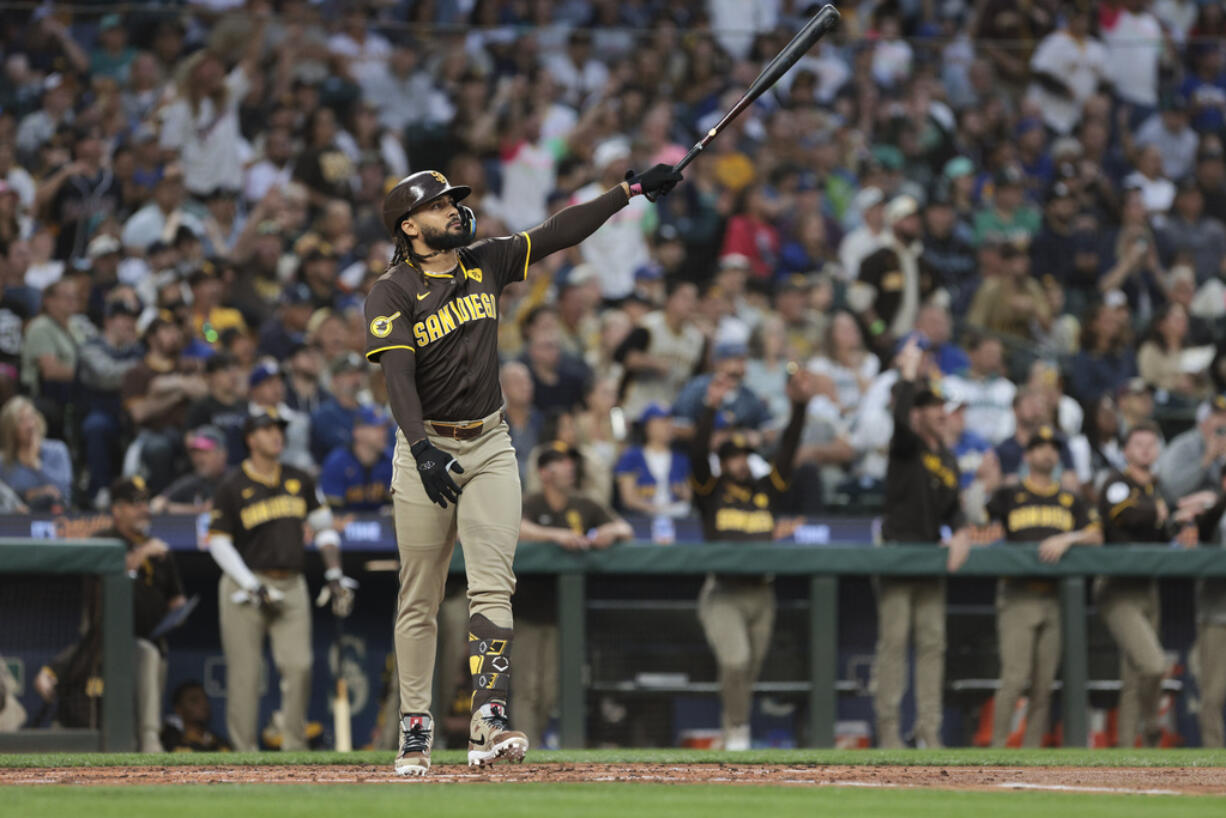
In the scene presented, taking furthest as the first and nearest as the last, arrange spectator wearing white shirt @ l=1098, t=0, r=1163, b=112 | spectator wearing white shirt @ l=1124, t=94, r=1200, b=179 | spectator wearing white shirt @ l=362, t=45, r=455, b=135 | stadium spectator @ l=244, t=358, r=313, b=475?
1. spectator wearing white shirt @ l=1124, t=94, r=1200, b=179
2. spectator wearing white shirt @ l=1098, t=0, r=1163, b=112
3. spectator wearing white shirt @ l=362, t=45, r=455, b=135
4. stadium spectator @ l=244, t=358, r=313, b=475

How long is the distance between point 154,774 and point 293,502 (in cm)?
310

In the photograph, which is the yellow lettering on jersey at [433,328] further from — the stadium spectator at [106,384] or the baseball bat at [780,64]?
the stadium spectator at [106,384]

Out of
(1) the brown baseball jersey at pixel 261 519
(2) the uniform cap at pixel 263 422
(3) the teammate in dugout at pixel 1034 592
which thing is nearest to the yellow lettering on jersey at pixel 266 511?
(1) the brown baseball jersey at pixel 261 519

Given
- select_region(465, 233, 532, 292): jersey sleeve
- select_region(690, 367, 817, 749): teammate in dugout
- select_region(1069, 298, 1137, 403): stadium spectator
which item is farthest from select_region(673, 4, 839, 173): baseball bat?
select_region(1069, 298, 1137, 403): stadium spectator

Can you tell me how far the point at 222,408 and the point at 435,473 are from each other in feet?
17.1

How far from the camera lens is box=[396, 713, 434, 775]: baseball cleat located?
6.12m

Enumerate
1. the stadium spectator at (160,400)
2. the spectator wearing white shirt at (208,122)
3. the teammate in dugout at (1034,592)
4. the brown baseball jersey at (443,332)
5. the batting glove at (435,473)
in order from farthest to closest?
1. the spectator wearing white shirt at (208,122)
2. the stadium spectator at (160,400)
3. the teammate in dugout at (1034,592)
4. the brown baseball jersey at (443,332)
5. the batting glove at (435,473)

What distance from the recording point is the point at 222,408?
35.0 ft

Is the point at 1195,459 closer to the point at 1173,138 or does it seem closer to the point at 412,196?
the point at 1173,138

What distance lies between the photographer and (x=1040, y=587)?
32.8 ft

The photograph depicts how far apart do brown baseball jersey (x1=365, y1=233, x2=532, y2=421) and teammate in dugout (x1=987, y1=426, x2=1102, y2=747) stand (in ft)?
15.0

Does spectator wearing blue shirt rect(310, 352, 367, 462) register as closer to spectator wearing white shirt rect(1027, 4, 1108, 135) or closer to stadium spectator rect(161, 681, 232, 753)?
stadium spectator rect(161, 681, 232, 753)

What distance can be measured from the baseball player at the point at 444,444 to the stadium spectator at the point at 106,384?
4.81 meters

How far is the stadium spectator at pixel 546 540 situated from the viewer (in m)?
9.60
